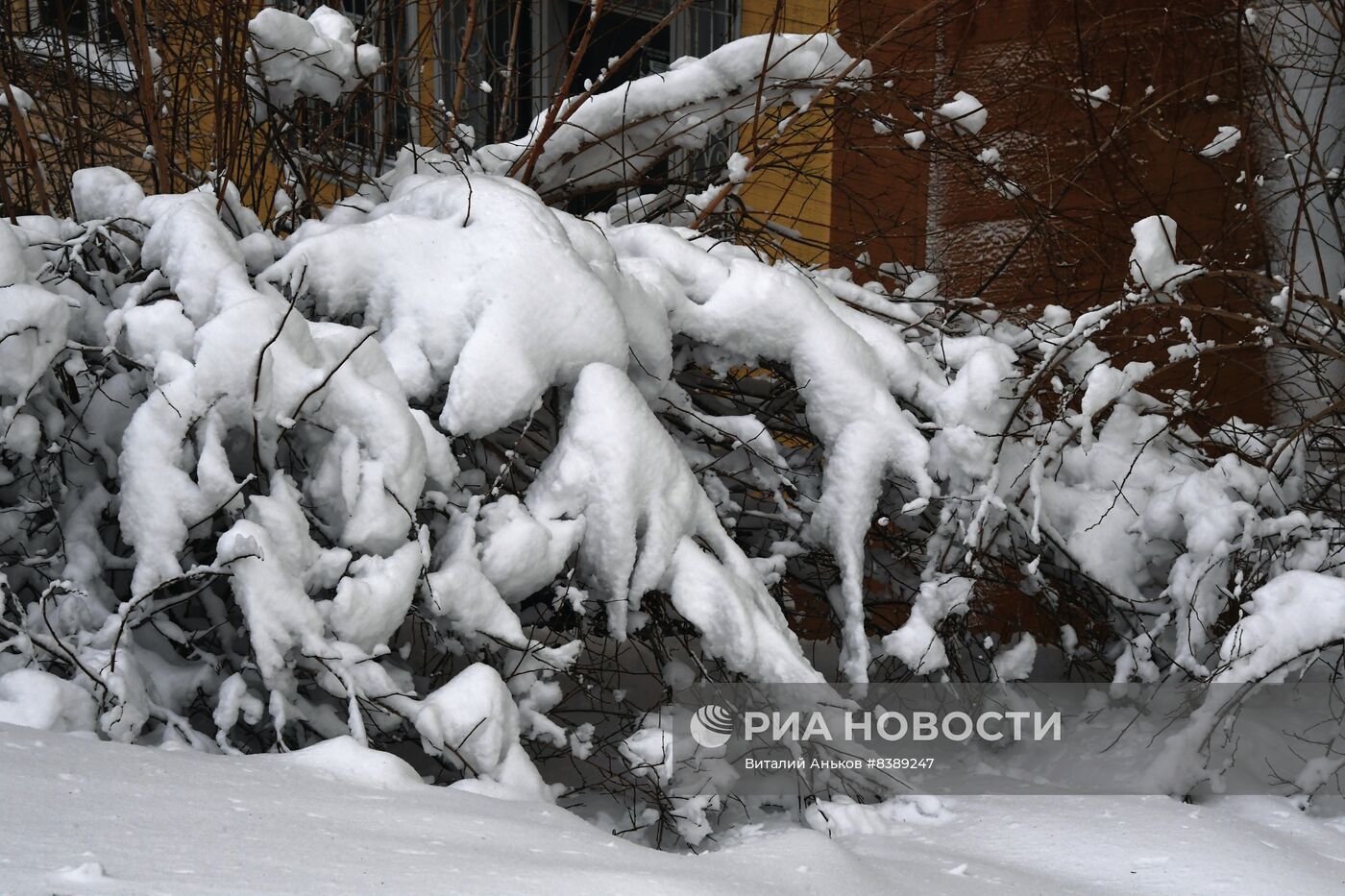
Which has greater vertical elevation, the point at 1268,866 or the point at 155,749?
the point at 155,749

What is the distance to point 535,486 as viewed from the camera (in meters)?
3.21

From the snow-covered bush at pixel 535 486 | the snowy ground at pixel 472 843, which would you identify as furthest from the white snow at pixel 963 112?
the snowy ground at pixel 472 843

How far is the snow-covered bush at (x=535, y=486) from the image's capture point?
2781 mm

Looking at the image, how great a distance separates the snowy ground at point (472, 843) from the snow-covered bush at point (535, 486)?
40 cm

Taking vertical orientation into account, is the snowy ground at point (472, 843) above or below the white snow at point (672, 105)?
below

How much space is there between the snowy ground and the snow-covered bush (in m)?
0.40

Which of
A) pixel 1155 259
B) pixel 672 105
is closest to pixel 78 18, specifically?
pixel 672 105

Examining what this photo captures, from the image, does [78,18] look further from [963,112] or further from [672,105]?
[963,112]

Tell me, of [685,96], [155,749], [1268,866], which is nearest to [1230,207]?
[685,96]

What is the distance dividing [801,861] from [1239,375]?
609cm

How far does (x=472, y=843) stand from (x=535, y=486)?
127 cm

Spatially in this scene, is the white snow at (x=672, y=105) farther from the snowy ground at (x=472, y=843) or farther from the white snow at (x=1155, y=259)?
the snowy ground at (x=472, y=843)

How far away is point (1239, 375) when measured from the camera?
7465 millimetres

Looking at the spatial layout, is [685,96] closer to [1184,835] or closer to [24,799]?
[1184,835]
